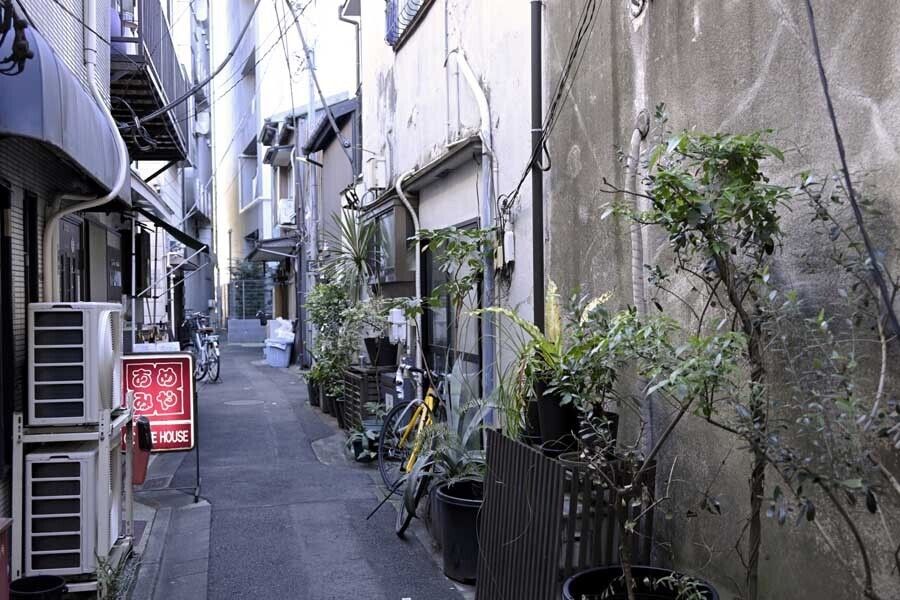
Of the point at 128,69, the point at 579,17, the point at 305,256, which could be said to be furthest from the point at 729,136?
the point at 305,256

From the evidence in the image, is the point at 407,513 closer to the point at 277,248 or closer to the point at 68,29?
the point at 68,29

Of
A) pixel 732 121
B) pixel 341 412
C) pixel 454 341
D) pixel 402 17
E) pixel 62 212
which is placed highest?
pixel 402 17

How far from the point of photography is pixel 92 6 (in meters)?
7.44

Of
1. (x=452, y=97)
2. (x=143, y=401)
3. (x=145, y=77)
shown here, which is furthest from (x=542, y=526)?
Answer: (x=145, y=77)

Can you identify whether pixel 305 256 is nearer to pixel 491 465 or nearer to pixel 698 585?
pixel 491 465

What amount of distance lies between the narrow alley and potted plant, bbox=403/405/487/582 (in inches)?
9.4

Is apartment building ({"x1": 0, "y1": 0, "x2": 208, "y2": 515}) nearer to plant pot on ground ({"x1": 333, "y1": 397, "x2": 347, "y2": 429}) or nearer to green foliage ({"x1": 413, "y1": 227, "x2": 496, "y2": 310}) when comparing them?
green foliage ({"x1": 413, "y1": 227, "x2": 496, "y2": 310})

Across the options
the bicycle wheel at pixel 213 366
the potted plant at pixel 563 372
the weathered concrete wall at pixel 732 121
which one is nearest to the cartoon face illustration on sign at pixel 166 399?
the potted plant at pixel 563 372

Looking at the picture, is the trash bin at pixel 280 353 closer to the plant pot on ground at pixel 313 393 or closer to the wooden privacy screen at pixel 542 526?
the plant pot on ground at pixel 313 393

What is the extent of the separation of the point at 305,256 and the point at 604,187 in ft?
57.2

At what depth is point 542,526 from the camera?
4.31m

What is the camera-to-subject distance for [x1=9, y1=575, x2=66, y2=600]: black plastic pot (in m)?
4.70

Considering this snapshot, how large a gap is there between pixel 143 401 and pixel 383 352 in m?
3.86

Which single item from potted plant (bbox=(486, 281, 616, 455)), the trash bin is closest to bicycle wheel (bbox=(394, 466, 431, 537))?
potted plant (bbox=(486, 281, 616, 455))
